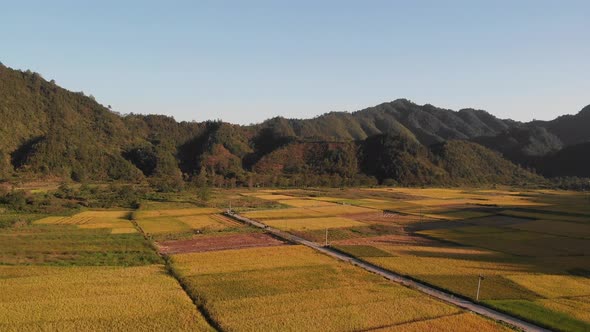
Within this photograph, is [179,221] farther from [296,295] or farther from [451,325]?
[451,325]

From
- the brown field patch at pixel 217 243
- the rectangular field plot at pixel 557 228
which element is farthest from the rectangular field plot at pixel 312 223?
the rectangular field plot at pixel 557 228

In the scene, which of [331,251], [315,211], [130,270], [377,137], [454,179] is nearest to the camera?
[130,270]

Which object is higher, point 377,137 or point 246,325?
point 377,137

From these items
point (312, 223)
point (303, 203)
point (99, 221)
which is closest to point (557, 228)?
point (312, 223)

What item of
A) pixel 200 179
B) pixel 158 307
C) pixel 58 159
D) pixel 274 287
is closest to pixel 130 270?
pixel 158 307

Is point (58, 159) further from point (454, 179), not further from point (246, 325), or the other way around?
point (454, 179)
